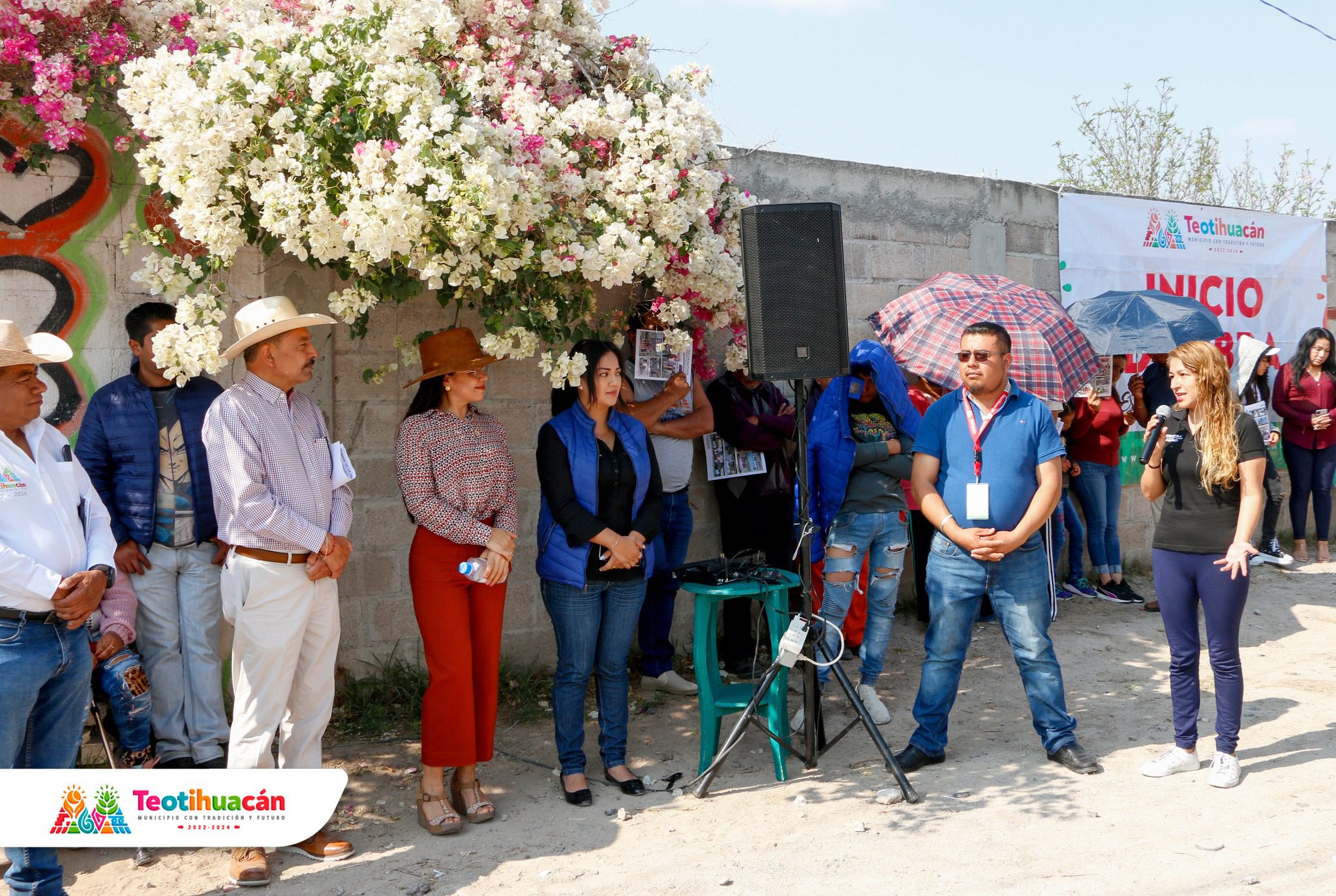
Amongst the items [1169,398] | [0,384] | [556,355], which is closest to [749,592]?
[556,355]

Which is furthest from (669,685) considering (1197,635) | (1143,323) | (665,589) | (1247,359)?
(1247,359)

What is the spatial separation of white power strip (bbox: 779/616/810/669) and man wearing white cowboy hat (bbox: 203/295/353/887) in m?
1.82

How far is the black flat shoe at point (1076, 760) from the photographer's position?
4.73 meters

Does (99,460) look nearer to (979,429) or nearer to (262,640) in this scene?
(262,640)

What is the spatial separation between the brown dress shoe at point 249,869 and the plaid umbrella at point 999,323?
3.81 metres

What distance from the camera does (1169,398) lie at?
805cm

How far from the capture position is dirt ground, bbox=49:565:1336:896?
149 inches

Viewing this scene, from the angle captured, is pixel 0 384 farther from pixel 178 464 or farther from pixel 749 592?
pixel 749 592

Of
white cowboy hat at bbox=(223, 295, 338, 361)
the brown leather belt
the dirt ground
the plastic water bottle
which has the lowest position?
the dirt ground

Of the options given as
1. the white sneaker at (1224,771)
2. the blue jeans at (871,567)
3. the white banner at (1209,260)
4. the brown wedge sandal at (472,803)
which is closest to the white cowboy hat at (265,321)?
the brown wedge sandal at (472,803)

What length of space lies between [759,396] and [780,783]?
93.0 inches

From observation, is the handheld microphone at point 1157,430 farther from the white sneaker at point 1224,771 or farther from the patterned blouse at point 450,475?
the patterned blouse at point 450,475

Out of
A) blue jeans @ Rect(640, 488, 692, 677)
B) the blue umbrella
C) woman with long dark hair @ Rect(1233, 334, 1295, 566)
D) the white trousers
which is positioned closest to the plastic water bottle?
the white trousers

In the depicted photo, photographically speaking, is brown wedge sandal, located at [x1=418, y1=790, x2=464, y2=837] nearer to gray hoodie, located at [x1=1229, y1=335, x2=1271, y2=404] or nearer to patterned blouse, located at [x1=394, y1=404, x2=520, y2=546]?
patterned blouse, located at [x1=394, y1=404, x2=520, y2=546]
